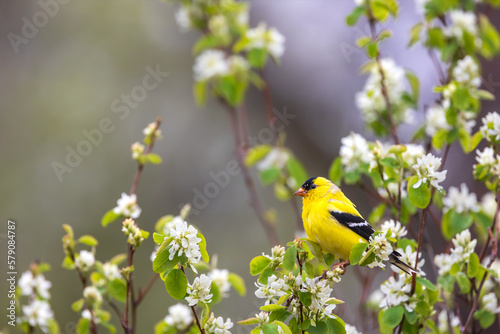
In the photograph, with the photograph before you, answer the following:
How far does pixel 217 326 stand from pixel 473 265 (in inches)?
39.8

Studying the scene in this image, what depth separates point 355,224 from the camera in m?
2.38

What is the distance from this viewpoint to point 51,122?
605cm

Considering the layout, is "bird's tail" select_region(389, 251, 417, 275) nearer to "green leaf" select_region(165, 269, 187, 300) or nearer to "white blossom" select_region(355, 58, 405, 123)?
"green leaf" select_region(165, 269, 187, 300)

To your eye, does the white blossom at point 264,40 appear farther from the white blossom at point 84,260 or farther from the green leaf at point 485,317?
the green leaf at point 485,317

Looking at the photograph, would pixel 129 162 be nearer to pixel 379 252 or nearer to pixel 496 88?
pixel 496 88

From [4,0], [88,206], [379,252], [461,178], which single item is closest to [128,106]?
[88,206]

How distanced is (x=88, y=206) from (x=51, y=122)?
3.87ft

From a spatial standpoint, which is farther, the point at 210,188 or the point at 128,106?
the point at 128,106

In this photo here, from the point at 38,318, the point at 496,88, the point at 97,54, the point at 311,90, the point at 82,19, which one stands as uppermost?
the point at 82,19

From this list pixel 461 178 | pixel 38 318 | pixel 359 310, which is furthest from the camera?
pixel 461 178

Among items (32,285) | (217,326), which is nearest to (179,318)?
(217,326)

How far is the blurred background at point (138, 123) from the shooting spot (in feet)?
17.9

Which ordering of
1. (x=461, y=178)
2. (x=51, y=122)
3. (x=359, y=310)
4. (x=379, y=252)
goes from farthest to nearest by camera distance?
1. (x=51, y=122)
2. (x=461, y=178)
3. (x=359, y=310)
4. (x=379, y=252)
